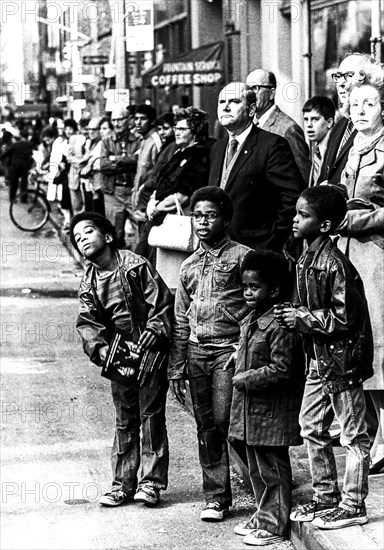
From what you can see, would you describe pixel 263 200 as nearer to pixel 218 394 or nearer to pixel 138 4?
pixel 218 394

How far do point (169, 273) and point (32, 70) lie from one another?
89.9 meters

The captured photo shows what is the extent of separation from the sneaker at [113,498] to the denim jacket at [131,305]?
0.75 m

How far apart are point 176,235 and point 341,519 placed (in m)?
3.91

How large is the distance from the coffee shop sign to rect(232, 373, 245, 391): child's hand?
14873 mm

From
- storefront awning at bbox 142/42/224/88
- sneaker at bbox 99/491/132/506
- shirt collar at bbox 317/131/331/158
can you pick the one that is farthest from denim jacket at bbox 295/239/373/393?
storefront awning at bbox 142/42/224/88

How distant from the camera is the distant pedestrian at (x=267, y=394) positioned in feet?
20.8

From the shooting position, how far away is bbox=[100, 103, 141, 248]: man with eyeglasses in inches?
667

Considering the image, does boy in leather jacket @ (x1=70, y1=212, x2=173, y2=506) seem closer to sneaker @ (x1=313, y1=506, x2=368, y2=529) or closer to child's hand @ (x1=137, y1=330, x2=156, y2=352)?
child's hand @ (x1=137, y1=330, x2=156, y2=352)

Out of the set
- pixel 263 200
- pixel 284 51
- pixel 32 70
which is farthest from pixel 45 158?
pixel 32 70

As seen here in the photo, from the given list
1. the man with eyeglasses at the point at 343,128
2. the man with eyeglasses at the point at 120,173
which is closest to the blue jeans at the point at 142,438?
the man with eyeglasses at the point at 343,128

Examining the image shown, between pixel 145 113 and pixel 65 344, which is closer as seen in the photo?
pixel 65 344

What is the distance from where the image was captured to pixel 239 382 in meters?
6.36

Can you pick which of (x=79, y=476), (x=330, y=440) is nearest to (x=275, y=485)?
(x=330, y=440)

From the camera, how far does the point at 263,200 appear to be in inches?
317
